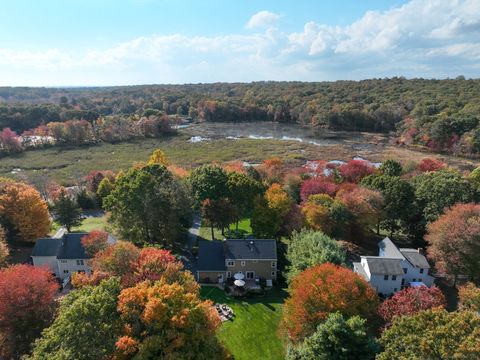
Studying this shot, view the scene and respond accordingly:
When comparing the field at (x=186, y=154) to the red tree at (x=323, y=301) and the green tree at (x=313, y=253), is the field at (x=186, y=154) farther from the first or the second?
the red tree at (x=323, y=301)

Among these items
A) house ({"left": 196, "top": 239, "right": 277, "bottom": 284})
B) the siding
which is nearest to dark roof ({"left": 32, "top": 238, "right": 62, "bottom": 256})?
house ({"left": 196, "top": 239, "right": 277, "bottom": 284})

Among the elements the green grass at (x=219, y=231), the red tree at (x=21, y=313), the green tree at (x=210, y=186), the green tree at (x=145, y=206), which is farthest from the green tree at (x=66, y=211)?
the red tree at (x=21, y=313)

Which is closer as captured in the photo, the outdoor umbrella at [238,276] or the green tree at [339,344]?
the green tree at [339,344]

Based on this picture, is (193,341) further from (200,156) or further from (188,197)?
(200,156)

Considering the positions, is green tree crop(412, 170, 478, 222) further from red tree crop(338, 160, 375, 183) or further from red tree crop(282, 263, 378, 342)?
red tree crop(282, 263, 378, 342)

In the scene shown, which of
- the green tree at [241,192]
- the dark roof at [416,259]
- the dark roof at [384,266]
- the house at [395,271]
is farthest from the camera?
the green tree at [241,192]
